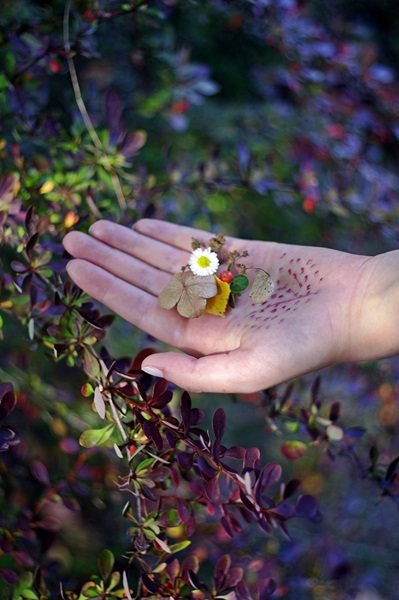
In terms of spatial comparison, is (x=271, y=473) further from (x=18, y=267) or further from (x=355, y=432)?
(x=18, y=267)

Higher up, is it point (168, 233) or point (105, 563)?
point (168, 233)

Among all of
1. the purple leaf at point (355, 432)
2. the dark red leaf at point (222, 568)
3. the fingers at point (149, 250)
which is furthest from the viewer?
the fingers at point (149, 250)

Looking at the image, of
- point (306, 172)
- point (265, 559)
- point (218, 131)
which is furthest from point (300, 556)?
point (218, 131)

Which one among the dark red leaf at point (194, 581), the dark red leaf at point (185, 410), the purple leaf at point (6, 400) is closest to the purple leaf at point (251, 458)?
the dark red leaf at point (185, 410)

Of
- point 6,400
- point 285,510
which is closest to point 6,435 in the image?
point 6,400

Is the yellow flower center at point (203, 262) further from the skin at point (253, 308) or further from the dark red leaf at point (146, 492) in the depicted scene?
the dark red leaf at point (146, 492)

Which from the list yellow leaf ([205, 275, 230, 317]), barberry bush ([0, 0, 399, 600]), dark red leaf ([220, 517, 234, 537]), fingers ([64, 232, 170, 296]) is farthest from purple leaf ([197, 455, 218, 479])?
fingers ([64, 232, 170, 296])

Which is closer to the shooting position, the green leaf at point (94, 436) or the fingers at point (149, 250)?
the green leaf at point (94, 436)

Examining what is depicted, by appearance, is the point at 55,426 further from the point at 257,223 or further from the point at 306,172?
the point at 257,223
